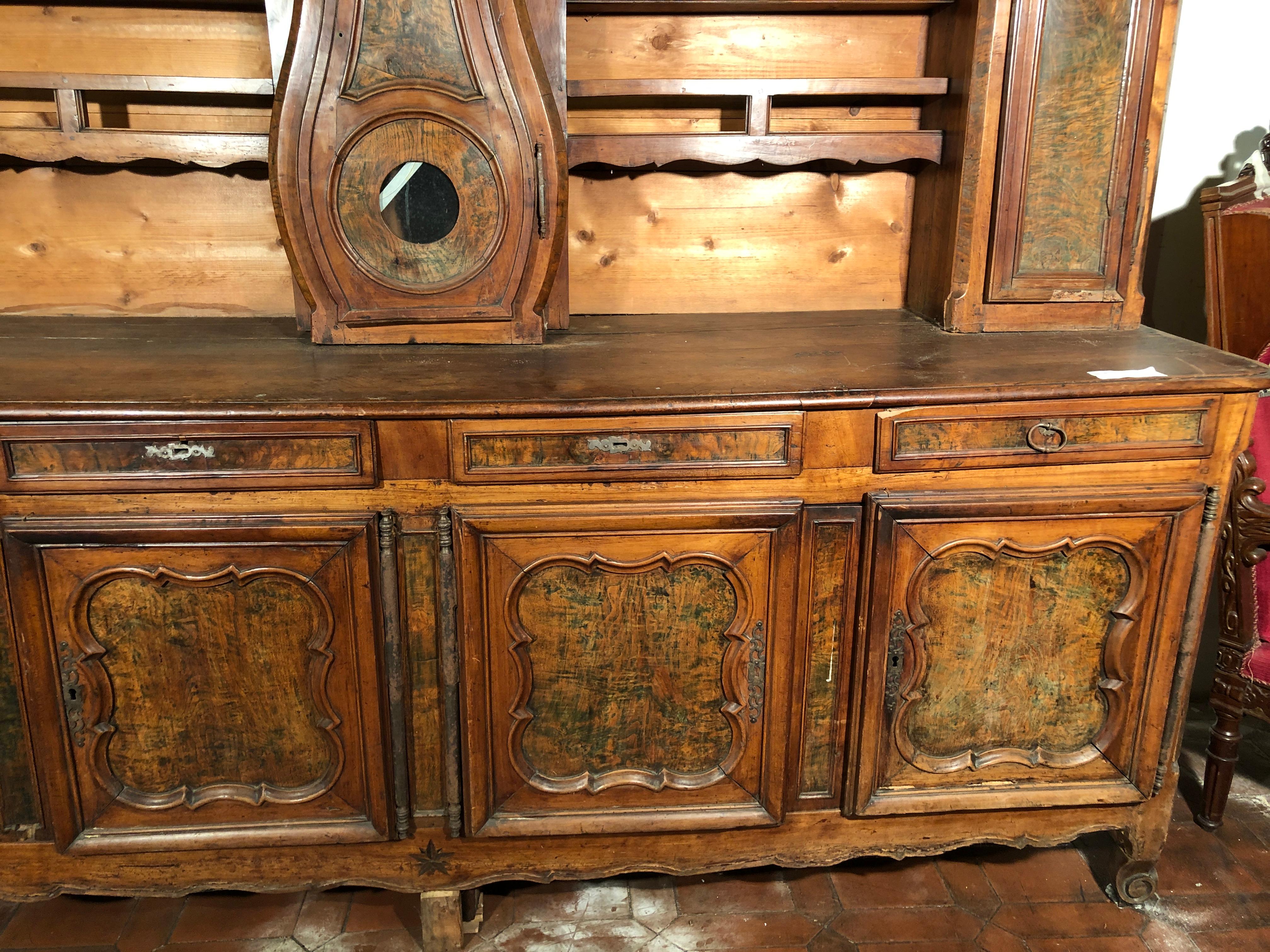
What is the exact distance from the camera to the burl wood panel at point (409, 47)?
1.81m

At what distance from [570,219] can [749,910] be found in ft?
5.32

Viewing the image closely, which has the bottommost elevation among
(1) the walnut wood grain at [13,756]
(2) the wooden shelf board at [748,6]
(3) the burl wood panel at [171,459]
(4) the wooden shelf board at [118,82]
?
(1) the walnut wood grain at [13,756]

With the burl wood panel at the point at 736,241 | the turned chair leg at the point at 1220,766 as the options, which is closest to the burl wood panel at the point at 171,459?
the burl wood panel at the point at 736,241

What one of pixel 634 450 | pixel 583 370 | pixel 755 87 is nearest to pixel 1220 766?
pixel 634 450

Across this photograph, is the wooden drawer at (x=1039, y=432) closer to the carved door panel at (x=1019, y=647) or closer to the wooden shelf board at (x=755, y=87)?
the carved door panel at (x=1019, y=647)

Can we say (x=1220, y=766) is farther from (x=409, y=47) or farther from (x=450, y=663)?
Result: (x=409, y=47)

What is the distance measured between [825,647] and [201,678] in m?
1.16

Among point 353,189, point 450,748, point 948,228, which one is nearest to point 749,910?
point 450,748

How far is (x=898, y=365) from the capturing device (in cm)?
180

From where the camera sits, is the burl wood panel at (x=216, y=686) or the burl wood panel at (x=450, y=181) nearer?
the burl wood panel at (x=216, y=686)

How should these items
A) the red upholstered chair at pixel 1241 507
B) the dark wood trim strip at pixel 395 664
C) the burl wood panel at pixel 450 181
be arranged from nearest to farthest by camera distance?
the dark wood trim strip at pixel 395 664 < the burl wood panel at pixel 450 181 < the red upholstered chair at pixel 1241 507

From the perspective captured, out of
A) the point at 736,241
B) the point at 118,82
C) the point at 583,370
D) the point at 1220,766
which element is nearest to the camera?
the point at 583,370

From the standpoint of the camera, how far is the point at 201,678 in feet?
5.60

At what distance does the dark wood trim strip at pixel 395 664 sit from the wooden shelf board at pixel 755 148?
0.95 meters
